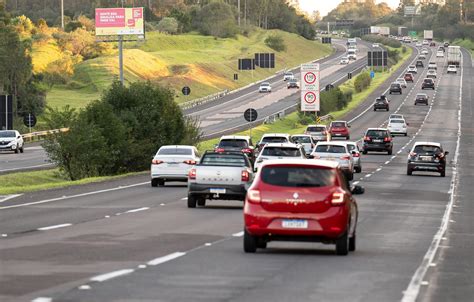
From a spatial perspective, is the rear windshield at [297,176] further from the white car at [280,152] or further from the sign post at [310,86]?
the sign post at [310,86]

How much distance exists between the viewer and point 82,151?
5522 centimetres

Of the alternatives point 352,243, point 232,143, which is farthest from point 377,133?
point 352,243

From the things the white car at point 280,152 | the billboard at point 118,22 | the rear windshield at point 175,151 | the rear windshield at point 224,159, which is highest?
the billboard at point 118,22

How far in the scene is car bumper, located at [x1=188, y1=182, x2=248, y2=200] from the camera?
33094 mm

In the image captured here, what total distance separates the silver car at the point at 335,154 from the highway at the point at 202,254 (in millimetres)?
9528

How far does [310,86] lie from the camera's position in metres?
101

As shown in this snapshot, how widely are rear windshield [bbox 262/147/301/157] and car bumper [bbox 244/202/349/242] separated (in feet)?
87.0

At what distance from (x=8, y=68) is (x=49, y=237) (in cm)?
9309

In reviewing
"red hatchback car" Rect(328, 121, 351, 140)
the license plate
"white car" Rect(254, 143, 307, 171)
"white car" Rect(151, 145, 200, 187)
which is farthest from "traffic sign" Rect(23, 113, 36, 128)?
the license plate

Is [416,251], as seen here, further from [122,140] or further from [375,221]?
[122,140]

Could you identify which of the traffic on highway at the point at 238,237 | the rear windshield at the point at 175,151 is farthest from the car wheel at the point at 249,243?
the rear windshield at the point at 175,151

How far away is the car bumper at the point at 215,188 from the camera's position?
3309 centimetres

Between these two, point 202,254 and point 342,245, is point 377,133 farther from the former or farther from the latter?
point 202,254

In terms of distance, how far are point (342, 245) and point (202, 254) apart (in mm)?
2138
